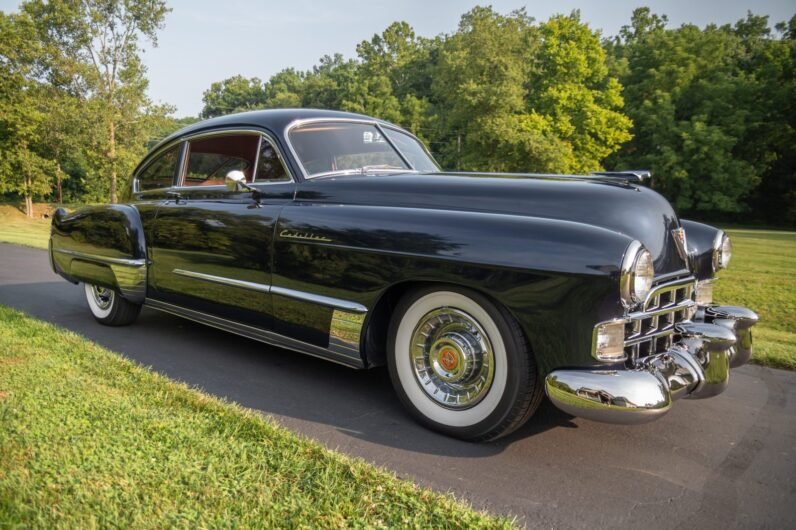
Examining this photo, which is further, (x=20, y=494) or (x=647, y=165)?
(x=647, y=165)

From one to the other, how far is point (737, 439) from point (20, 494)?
3268mm

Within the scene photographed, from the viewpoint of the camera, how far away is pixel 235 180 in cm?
371

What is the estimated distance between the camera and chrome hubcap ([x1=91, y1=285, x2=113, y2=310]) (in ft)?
16.6

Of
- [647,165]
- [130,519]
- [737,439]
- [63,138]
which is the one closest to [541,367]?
[737,439]

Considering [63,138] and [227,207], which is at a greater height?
[63,138]

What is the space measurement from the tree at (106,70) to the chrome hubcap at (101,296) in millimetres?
25198

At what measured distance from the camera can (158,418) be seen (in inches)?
109

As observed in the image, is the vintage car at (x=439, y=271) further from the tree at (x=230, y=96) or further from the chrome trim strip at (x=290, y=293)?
the tree at (x=230, y=96)

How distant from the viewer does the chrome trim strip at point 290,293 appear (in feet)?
10.3

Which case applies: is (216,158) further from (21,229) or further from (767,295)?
(21,229)

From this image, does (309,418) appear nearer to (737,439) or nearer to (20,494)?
(20,494)

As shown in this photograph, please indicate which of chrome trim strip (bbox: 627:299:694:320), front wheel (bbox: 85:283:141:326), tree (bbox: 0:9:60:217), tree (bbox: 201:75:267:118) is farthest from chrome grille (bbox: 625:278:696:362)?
tree (bbox: 201:75:267:118)

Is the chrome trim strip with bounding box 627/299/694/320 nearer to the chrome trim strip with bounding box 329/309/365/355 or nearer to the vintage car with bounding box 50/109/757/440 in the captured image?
the vintage car with bounding box 50/109/757/440

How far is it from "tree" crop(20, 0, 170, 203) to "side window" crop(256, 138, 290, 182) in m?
26.9
